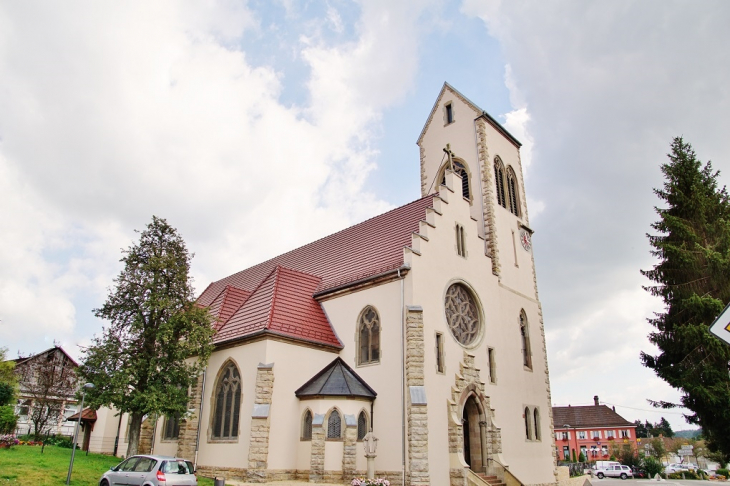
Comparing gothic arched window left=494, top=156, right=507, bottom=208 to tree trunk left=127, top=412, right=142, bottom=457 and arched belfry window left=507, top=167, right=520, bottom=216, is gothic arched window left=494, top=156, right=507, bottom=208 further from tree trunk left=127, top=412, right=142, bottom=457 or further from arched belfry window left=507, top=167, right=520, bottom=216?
tree trunk left=127, top=412, right=142, bottom=457

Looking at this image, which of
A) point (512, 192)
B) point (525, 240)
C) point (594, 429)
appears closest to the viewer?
point (525, 240)

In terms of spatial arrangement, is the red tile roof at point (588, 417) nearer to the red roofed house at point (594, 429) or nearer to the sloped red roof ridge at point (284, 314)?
the red roofed house at point (594, 429)

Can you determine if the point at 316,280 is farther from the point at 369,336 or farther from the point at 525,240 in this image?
the point at 525,240

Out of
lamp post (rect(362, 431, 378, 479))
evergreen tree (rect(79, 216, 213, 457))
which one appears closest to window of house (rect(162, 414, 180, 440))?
evergreen tree (rect(79, 216, 213, 457))

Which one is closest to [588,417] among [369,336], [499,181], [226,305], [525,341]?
[525,341]

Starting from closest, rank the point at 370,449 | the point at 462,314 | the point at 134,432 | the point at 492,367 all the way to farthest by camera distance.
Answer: the point at 370,449, the point at 134,432, the point at 462,314, the point at 492,367

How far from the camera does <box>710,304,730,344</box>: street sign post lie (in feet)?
16.3

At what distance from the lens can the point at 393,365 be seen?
19.4 m

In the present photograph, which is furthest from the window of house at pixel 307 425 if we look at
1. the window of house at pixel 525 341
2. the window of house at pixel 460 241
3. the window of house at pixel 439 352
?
the window of house at pixel 525 341

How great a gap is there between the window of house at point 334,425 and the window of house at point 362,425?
76cm

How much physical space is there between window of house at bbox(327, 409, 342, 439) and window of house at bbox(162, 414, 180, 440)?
329 inches

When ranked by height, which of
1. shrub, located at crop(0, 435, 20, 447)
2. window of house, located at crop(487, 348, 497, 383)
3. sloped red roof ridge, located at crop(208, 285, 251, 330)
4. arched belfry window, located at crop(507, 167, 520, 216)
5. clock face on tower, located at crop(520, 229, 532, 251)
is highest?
arched belfry window, located at crop(507, 167, 520, 216)

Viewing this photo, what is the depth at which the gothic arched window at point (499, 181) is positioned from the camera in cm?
2772

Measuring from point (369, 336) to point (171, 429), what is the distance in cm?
1077
